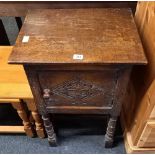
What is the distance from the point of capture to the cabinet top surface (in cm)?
69

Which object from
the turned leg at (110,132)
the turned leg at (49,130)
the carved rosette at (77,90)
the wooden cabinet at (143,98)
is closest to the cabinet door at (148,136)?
the wooden cabinet at (143,98)

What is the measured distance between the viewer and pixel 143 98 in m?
0.90

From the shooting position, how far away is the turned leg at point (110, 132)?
96 cm

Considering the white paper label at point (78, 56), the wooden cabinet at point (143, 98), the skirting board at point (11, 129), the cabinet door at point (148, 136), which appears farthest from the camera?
the skirting board at point (11, 129)

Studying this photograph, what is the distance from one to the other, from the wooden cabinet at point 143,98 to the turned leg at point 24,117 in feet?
1.69

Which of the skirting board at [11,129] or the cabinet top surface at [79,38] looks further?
the skirting board at [11,129]

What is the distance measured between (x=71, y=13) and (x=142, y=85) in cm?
42

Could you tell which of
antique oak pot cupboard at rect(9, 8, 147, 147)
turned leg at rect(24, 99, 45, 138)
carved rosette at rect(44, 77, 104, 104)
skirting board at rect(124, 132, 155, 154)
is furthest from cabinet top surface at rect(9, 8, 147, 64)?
skirting board at rect(124, 132, 155, 154)

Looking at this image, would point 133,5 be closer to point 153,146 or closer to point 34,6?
point 34,6

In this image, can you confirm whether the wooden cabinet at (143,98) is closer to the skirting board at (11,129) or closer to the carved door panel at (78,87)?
the carved door panel at (78,87)

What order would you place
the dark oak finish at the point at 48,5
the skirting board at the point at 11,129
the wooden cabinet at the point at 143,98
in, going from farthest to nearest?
the skirting board at the point at 11,129 → the dark oak finish at the point at 48,5 → the wooden cabinet at the point at 143,98

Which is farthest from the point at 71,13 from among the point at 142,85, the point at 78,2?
the point at 142,85

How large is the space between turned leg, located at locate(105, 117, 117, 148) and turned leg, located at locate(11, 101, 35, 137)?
1.33 feet

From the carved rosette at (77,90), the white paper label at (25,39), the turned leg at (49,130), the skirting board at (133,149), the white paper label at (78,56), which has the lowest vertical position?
the skirting board at (133,149)
